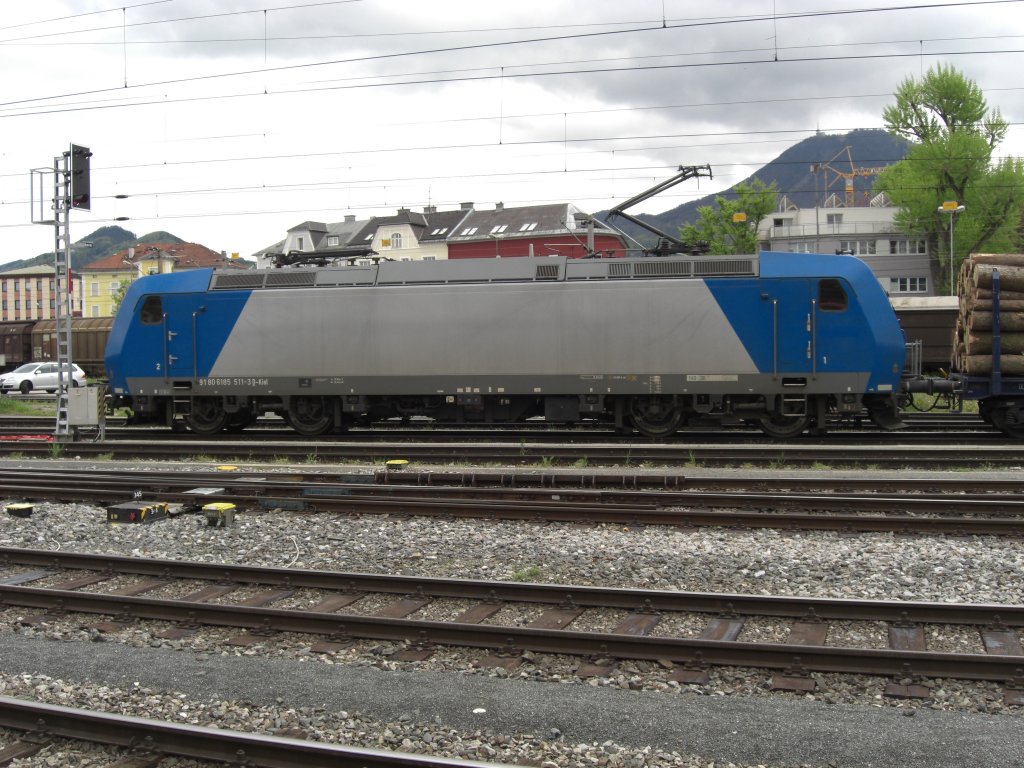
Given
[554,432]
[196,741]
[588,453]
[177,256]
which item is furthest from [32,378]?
[177,256]

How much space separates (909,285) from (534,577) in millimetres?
61050

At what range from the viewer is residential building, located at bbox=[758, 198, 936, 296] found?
61000 mm

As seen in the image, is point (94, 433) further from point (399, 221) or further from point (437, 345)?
point (399, 221)

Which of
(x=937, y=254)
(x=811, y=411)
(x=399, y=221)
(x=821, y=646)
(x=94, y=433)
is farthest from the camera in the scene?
(x=399, y=221)

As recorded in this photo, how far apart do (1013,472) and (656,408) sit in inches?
235

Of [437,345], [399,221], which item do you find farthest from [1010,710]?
[399,221]

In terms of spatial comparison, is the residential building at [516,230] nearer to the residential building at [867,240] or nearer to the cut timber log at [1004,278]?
the residential building at [867,240]

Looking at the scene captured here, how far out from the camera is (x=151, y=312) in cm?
1831

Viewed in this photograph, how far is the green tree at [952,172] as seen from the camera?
165ft

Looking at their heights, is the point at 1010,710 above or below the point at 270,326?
below

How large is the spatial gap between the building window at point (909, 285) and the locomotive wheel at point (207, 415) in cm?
5419

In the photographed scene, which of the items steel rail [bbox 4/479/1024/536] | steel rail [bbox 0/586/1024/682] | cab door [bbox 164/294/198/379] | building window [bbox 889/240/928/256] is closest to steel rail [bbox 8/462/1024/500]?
steel rail [bbox 4/479/1024/536]

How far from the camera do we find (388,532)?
30.9 ft

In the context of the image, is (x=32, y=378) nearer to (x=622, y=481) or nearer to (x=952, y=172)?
(x=622, y=481)
